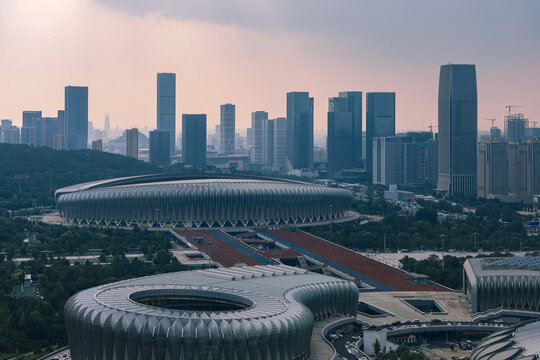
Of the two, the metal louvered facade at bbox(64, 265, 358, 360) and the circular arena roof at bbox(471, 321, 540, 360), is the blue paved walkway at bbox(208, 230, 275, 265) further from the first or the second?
the circular arena roof at bbox(471, 321, 540, 360)

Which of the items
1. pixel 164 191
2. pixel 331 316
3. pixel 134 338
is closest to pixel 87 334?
pixel 134 338

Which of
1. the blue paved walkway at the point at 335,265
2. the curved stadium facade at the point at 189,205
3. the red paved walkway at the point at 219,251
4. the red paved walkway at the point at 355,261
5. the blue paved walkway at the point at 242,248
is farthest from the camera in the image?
the curved stadium facade at the point at 189,205

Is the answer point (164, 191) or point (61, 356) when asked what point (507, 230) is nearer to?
point (164, 191)

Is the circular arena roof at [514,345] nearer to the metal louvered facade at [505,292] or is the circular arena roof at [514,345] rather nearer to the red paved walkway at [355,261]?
the metal louvered facade at [505,292]

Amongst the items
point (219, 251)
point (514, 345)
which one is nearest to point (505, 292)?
point (514, 345)

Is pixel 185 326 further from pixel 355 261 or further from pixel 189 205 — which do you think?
pixel 189 205

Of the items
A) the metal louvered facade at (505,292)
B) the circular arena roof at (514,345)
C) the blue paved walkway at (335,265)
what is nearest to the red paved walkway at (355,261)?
the blue paved walkway at (335,265)
